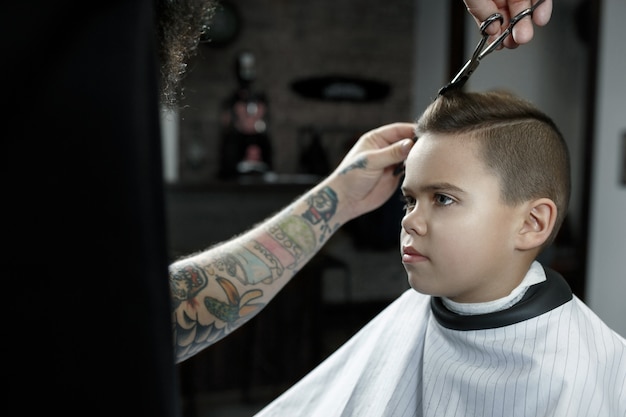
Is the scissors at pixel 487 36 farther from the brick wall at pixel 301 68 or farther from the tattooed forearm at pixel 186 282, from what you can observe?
the brick wall at pixel 301 68

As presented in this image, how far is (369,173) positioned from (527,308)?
Result: 476 mm

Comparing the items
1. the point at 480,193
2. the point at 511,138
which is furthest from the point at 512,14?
the point at 480,193

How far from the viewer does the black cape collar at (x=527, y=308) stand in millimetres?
1060

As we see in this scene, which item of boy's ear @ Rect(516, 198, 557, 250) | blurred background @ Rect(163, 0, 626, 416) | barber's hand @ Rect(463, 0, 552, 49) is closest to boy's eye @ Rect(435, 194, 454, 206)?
boy's ear @ Rect(516, 198, 557, 250)

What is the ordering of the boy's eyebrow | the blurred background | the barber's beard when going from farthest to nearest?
the blurred background < the boy's eyebrow < the barber's beard

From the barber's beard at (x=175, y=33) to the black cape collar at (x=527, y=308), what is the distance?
72 centimetres

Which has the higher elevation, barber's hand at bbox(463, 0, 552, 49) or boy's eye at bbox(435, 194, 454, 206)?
barber's hand at bbox(463, 0, 552, 49)

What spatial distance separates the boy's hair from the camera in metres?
1.09

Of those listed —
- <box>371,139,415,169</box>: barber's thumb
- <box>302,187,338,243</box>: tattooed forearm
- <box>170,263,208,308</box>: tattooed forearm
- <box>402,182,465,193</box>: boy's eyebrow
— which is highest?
<box>371,139,415,169</box>: barber's thumb

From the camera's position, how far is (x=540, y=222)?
1.14 meters

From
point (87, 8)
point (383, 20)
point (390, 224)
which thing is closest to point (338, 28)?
point (383, 20)

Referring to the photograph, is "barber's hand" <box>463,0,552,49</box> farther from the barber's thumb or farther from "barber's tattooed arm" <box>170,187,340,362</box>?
"barber's tattooed arm" <box>170,187,340,362</box>

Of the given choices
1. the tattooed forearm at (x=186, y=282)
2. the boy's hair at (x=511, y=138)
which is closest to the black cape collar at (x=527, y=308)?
the boy's hair at (x=511, y=138)

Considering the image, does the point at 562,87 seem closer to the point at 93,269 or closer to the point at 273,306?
the point at 273,306
